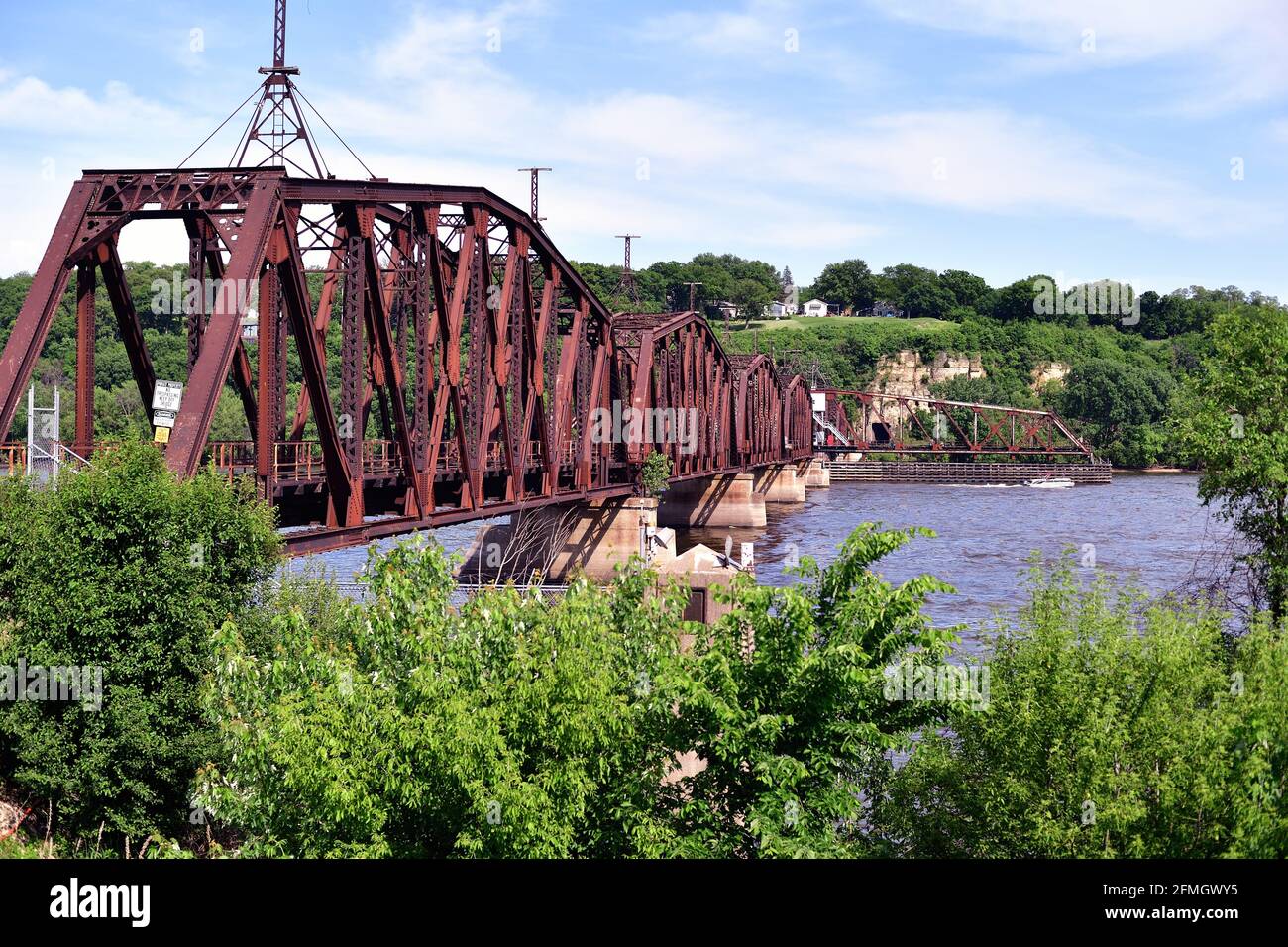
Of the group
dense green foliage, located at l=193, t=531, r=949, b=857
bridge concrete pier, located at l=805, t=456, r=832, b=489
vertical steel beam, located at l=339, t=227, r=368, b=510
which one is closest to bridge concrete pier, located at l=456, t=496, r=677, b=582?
vertical steel beam, located at l=339, t=227, r=368, b=510

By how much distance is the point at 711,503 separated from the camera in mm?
104625

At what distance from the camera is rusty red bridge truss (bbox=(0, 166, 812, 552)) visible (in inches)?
993

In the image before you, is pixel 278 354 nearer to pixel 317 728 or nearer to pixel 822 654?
pixel 317 728

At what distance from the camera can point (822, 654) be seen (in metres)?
16.1

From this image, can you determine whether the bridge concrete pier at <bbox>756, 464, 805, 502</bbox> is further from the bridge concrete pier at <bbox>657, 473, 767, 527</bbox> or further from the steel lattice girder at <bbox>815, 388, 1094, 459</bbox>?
the steel lattice girder at <bbox>815, 388, 1094, 459</bbox>

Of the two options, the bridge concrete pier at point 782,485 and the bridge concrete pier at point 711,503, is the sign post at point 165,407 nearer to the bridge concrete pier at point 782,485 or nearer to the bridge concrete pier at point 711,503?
the bridge concrete pier at point 711,503

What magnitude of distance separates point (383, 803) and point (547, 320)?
32.6 metres

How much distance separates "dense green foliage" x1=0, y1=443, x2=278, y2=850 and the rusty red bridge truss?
167cm

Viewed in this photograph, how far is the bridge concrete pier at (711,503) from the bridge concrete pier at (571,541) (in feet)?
127

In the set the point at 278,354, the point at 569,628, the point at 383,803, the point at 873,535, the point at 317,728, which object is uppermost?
the point at 278,354

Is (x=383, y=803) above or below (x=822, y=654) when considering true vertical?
below

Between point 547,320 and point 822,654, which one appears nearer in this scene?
point 822,654

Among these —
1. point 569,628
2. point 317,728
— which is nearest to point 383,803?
point 317,728

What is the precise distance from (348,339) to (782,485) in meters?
105
